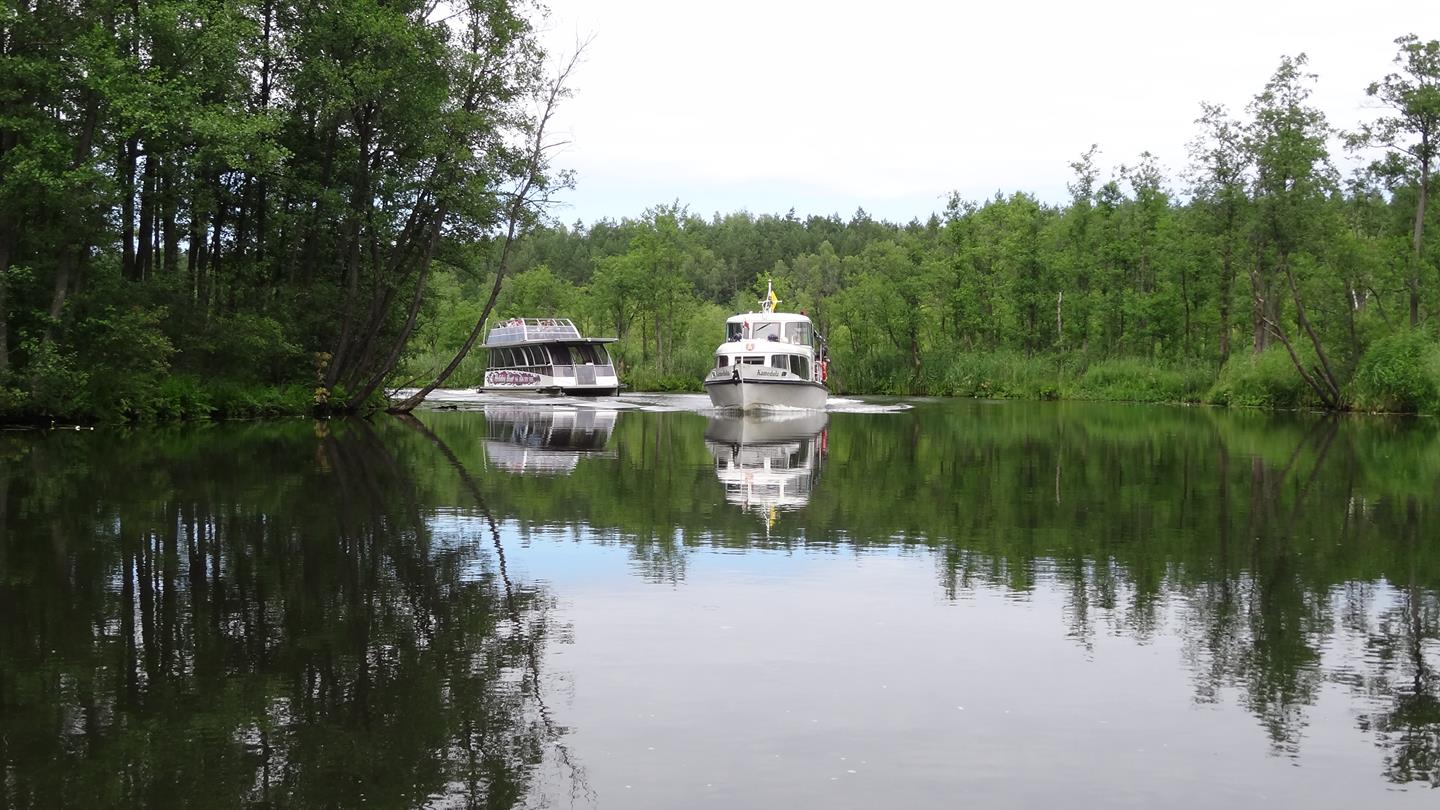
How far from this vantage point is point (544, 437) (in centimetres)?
3173

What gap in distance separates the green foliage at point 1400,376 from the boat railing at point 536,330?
38.8 meters

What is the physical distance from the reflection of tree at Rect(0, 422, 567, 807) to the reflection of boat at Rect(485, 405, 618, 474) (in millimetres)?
8627

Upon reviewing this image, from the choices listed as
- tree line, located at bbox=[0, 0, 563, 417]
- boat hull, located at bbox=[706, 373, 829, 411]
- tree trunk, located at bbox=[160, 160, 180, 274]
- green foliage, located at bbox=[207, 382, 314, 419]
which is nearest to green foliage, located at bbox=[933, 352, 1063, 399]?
boat hull, located at bbox=[706, 373, 829, 411]

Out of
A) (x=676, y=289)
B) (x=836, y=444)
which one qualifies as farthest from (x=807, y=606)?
(x=676, y=289)

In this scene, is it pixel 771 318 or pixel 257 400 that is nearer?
pixel 257 400

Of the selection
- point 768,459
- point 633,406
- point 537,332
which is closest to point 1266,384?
point 633,406

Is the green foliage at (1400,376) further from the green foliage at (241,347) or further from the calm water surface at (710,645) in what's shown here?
the green foliage at (241,347)

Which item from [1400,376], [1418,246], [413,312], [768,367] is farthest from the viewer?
[1418,246]

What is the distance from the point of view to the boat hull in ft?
151

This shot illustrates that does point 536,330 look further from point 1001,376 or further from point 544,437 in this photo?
point 544,437

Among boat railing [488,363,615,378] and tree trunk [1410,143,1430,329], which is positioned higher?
tree trunk [1410,143,1430,329]

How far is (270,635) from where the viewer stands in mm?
8375

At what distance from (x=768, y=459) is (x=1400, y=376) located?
100ft

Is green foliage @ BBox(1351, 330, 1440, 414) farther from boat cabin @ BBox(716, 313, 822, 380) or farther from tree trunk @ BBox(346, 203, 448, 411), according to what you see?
tree trunk @ BBox(346, 203, 448, 411)
